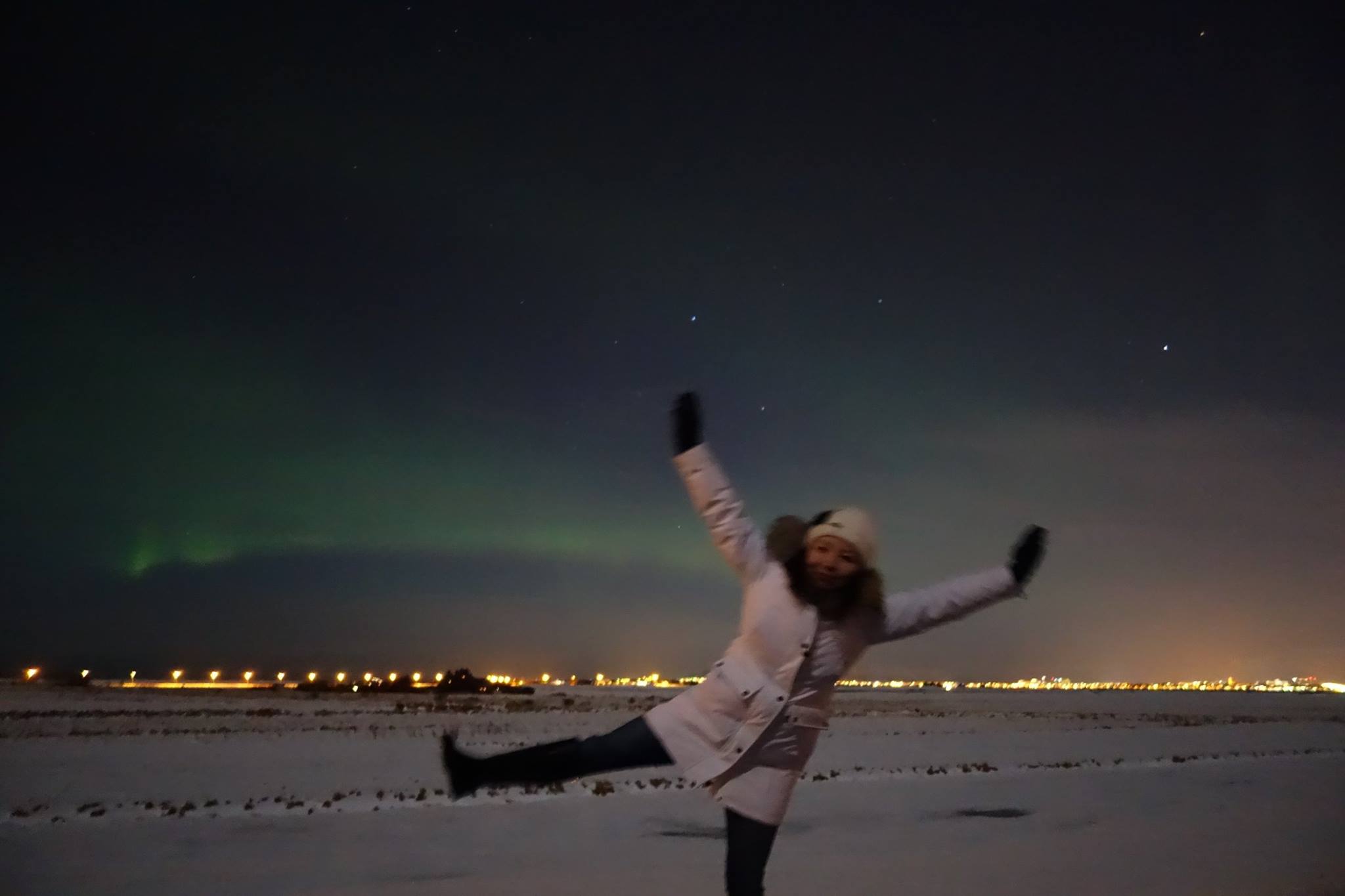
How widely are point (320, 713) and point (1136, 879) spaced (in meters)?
29.6

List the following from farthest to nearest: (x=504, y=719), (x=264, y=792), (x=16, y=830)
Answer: (x=504, y=719) < (x=264, y=792) < (x=16, y=830)

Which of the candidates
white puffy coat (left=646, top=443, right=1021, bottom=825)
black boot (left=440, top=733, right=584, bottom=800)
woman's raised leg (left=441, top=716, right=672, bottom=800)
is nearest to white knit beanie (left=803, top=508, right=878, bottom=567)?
white puffy coat (left=646, top=443, right=1021, bottom=825)

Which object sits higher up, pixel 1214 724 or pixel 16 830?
pixel 1214 724

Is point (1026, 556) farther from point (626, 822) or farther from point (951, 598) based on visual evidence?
point (626, 822)

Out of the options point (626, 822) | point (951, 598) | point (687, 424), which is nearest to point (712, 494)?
point (687, 424)

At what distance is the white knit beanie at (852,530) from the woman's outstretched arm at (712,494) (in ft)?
0.73

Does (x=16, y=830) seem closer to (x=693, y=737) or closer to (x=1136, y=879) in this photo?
Result: (x=693, y=737)

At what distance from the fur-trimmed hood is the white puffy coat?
3 cm

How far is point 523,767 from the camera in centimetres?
380

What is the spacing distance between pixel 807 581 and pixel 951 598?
0.59 m

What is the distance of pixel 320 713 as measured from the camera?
32625 millimetres

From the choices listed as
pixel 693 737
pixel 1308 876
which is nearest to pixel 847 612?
pixel 693 737

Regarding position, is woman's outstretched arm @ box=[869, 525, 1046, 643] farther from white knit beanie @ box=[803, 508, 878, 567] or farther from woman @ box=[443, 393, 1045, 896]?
white knit beanie @ box=[803, 508, 878, 567]

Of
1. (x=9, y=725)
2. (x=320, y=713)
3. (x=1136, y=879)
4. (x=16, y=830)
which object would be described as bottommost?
(x=1136, y=879)
